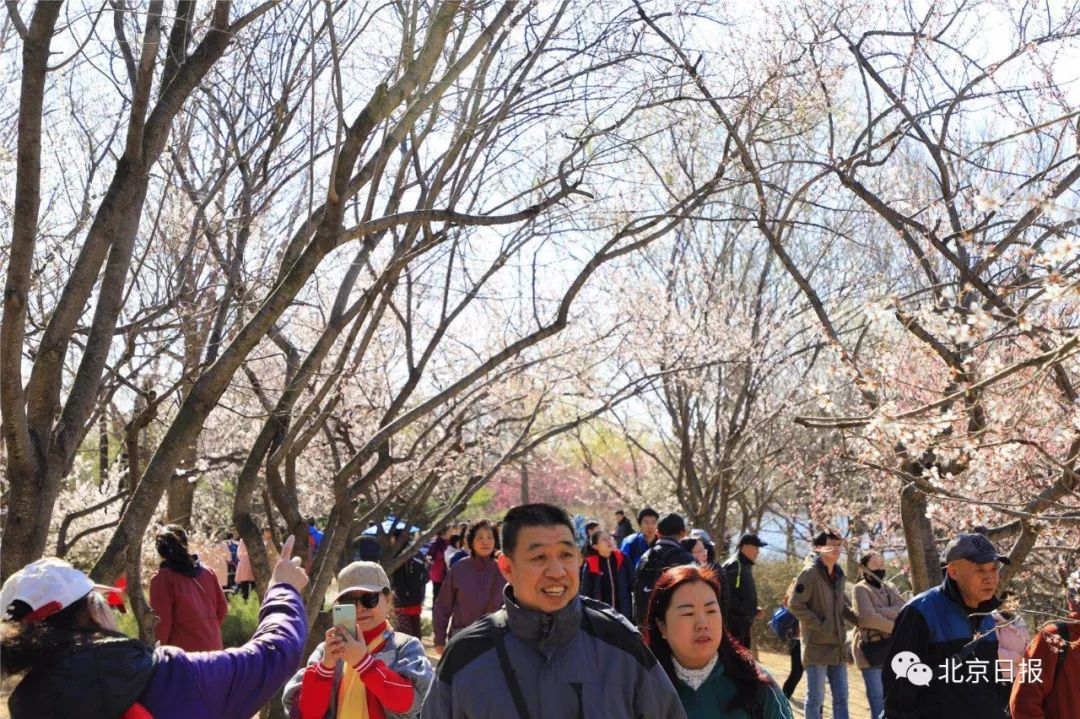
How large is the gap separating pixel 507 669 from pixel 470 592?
6.45m

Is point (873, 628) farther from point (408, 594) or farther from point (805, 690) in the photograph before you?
point (408, 594)

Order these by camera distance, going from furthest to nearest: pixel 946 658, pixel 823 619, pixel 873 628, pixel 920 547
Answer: pixel 823 619
pixel 873 628
pixel 920 547
pixel 946 658

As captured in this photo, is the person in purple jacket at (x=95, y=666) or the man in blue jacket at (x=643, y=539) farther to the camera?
the man in blue jacket at (x=643, y=539)

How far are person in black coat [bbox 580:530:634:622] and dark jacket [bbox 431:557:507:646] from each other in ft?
2.44

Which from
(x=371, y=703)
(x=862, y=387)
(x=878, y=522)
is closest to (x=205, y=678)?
(x=371, y=703)

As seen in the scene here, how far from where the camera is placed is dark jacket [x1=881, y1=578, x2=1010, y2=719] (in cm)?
486

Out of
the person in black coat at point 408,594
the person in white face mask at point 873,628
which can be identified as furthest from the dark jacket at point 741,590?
the person in black coat at point 408,594

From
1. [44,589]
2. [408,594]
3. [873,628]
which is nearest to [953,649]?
[44,589]

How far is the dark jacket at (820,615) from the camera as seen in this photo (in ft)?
29.2

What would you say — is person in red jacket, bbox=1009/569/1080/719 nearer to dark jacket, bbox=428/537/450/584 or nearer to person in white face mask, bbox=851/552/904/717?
person in white face mask, bbox=851/552/904/717

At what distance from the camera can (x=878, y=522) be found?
68.8ft

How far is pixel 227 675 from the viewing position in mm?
3109

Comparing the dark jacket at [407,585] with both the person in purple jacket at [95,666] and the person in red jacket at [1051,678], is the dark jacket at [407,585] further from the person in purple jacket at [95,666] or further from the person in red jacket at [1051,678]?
the person in purple jacket at [95,666]

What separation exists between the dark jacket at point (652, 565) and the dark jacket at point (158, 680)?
4392 millimetres
